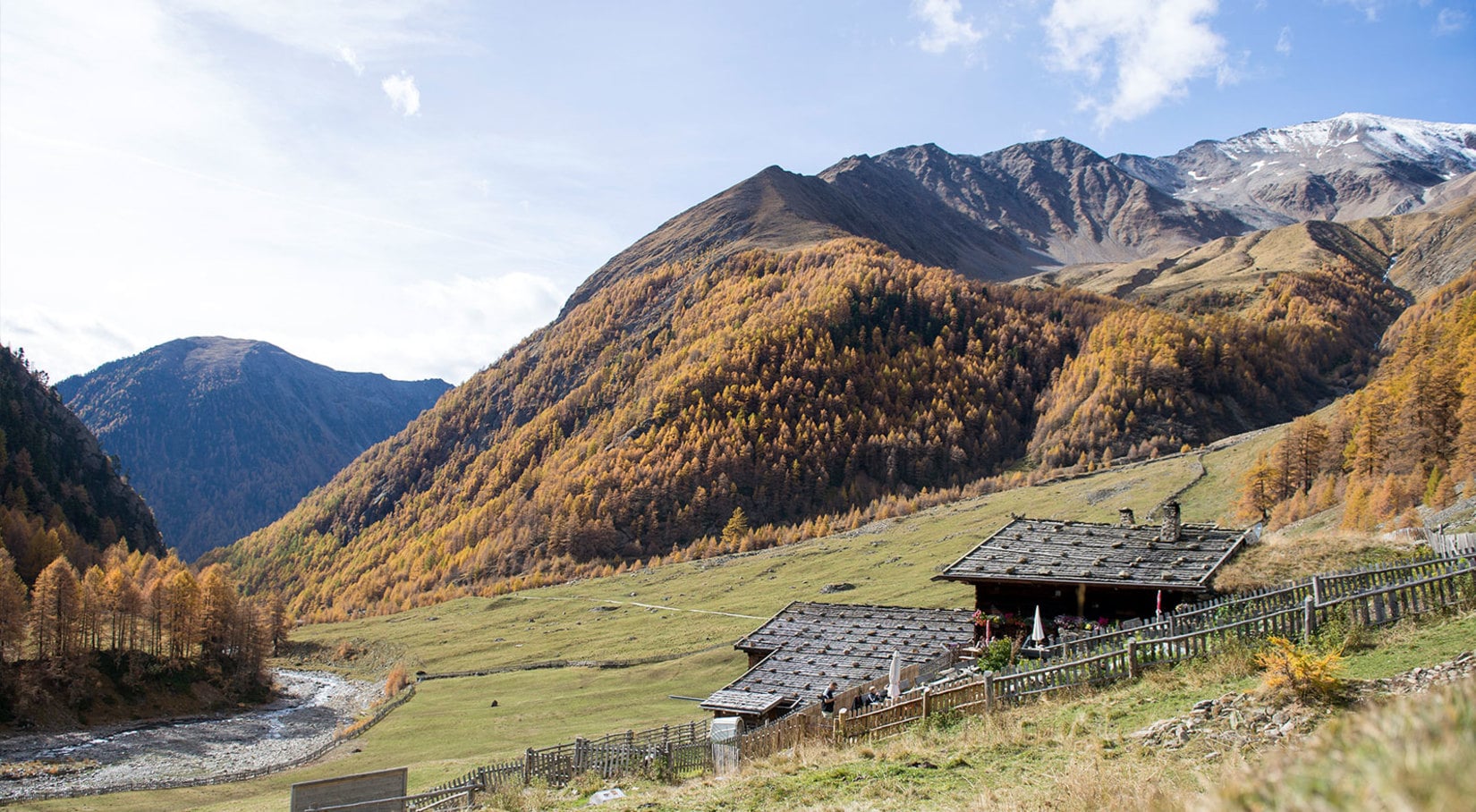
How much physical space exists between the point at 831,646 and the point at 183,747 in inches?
2485

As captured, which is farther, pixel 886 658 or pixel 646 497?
pixel 646 497

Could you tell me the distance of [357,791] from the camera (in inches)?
756

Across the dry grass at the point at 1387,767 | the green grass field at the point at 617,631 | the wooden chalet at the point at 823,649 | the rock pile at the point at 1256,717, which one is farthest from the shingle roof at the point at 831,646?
the dry grass at the point at 1387,767

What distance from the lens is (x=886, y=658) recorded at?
3947cm

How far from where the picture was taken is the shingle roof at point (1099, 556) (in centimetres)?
3378

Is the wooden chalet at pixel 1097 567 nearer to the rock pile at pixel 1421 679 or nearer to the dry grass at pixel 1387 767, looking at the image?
the rock pile at pixel 1421 679

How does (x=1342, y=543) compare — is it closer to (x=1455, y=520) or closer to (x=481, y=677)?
(x=1455, y=520)

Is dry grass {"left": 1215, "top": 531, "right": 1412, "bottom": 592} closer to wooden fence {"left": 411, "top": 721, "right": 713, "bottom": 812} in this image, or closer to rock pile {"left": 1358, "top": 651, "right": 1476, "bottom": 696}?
rock pile {"left": 1358, "top": 651, "right": 1476, "bottom": 696}

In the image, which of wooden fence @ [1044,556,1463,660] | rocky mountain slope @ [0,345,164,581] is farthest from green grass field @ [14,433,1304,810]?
rocky mountain slope @ [0,345,164,581]

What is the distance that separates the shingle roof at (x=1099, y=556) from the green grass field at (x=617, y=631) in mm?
25557

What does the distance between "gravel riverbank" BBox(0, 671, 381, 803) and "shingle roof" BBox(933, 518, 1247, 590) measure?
53.2m

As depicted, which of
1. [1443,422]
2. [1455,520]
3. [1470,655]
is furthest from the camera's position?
[1443,422]

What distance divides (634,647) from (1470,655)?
81858 millimetres

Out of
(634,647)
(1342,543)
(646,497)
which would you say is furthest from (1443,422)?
(646,497)
